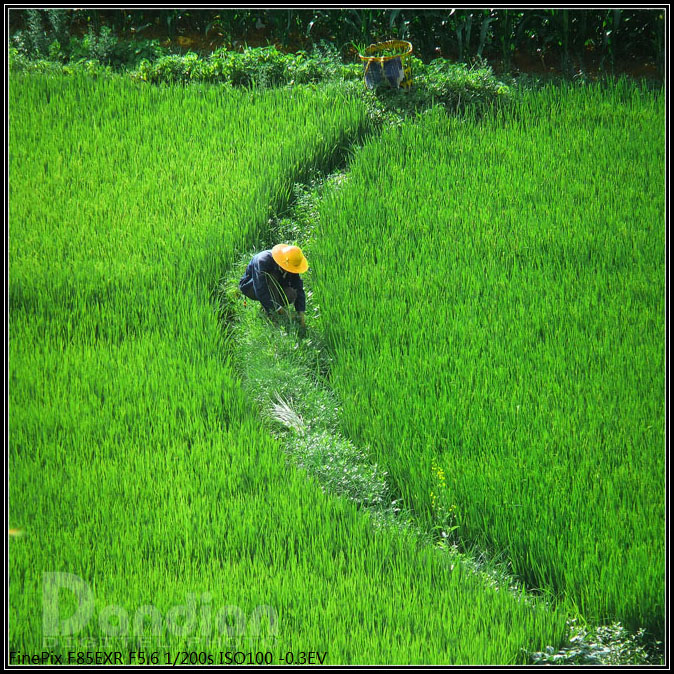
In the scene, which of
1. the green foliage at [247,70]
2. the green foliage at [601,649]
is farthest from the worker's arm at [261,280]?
the green foliage at [247,70]

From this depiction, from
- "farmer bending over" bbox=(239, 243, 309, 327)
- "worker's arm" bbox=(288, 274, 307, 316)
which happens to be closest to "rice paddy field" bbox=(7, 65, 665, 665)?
"worker's arm" bbox=(288, 274, 307, 316)

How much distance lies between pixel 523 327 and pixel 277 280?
58.4 inches

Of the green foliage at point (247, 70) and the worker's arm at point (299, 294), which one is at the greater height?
the green foliage at point (247, 70)

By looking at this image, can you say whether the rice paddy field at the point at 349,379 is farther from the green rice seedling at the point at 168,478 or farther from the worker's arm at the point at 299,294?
the worker's arm at the point at 299,294

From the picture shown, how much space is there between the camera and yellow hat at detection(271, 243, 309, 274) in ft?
14.3

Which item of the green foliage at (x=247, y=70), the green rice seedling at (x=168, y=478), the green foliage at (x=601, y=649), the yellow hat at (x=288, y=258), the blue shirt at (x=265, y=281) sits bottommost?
the green foliage at (x=601, y=649)

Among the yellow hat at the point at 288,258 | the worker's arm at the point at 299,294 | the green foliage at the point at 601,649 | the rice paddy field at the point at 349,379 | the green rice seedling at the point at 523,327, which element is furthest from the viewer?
the worker's arm at the point at 299,294

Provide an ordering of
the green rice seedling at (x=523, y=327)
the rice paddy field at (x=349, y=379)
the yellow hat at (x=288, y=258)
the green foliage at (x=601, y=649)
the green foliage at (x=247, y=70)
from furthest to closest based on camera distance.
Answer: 1. the green foliage at (x=247, y=70)
2. the yellow hat at (x=288, y=258)
3. the green rice seedling at (x=523, y=327)
4. the rice paddy field at (x=349, y=379)
5. the green foliage at (x=601, y=649)

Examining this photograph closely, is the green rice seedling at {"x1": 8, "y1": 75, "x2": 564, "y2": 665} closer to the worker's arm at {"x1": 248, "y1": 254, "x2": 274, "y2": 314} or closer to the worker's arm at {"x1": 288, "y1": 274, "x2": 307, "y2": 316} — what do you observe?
the worker's arm at {"x1": 248, "y1": 254, "x2": 274, "y2": 314}

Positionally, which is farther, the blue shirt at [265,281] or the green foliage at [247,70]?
the green foliage at [247,70]

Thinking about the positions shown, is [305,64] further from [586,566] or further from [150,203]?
[586,566]

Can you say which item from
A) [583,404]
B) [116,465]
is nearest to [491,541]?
[583,404]

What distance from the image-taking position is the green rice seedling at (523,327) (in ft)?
10.8

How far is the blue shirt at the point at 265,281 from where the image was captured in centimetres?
443
